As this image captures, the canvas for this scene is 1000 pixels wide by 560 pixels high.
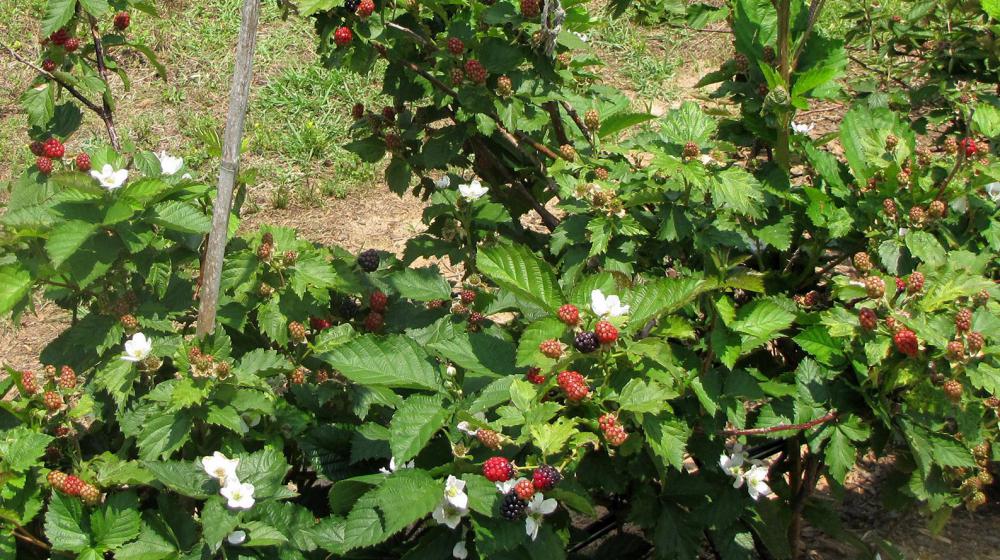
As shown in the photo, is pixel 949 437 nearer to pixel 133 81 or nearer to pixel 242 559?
pixel 242 559

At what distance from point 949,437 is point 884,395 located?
16 cm

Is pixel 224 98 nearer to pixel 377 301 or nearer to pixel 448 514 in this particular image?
pixel 377 301

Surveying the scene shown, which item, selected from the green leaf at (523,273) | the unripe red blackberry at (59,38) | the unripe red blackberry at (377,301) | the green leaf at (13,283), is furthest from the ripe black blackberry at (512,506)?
the unripe red blackberry at (59,38)

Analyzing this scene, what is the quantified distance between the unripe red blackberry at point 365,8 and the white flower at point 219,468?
38.4 inches

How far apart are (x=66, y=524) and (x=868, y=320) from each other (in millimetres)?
1599

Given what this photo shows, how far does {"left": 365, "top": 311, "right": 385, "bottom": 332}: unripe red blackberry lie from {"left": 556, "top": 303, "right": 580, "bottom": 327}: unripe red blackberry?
662mm

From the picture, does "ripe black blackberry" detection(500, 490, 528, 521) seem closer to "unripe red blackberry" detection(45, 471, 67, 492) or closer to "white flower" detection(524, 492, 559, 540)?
"white flower" detection(524, 492, 559, 540)

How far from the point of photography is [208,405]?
6.64 feet

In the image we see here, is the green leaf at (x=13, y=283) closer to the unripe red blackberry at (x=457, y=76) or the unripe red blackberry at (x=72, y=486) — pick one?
the unripe red blackberry at (x=72, y=486)

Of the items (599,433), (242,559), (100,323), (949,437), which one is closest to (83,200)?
(100,323)

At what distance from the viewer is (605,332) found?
1.77 meters

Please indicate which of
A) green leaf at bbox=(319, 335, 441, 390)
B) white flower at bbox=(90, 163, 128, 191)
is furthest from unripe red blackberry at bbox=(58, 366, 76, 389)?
green leaf at bbox=(319, 335, 441, 390)

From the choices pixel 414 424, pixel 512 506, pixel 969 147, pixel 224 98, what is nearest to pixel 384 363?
pixel 414 424

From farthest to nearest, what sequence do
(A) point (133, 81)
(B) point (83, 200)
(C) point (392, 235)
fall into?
(A) point (133, 81), (C) point (392, 235), (B) point (83, 200)
